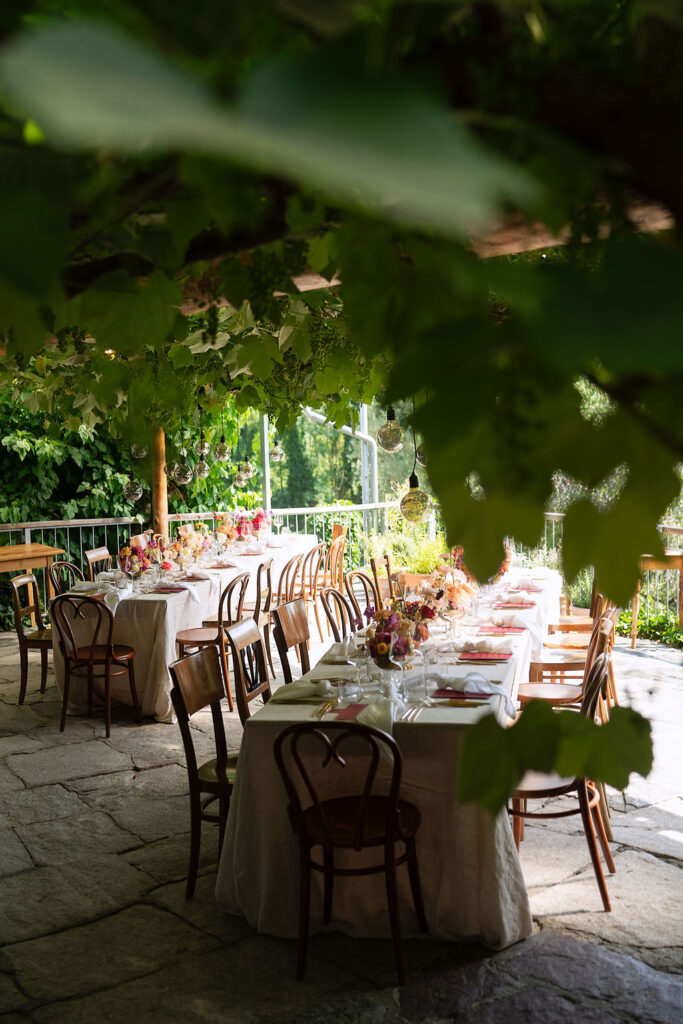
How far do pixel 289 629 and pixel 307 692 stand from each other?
2.97ft

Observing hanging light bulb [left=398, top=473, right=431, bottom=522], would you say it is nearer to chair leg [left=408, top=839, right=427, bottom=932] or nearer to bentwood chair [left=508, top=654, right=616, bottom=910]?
bentwood chair [left=508, top=654, right=616, bottom=910]

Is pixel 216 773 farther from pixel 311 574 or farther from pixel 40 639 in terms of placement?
pixel 311 574

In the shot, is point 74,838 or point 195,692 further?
point 74,838

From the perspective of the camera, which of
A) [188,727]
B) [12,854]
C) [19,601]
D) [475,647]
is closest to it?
[188,727]

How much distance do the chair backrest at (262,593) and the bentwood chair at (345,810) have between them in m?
2.58

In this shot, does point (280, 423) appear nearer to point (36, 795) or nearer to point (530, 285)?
point (36, 795)

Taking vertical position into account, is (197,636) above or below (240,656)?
below

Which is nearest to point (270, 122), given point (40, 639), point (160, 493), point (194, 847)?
point (194, 847)

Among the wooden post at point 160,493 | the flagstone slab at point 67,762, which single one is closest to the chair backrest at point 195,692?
the flagstone slab at point 67,762

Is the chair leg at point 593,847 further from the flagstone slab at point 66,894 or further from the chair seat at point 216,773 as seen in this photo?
the flagstone slab at point 66,894

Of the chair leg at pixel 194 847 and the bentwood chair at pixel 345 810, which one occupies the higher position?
the bentwood chair at pixel 345 810

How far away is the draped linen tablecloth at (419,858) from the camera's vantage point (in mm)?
2877

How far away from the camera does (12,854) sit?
12.2ft

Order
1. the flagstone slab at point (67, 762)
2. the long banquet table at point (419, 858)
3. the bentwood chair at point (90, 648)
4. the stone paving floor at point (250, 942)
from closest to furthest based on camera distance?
the stone paving floor at point (250, 942) < the long banquet table at point (419, 858) < the flagstone slab at point (67, 762) < the bentwood chair at point (90, 648)
